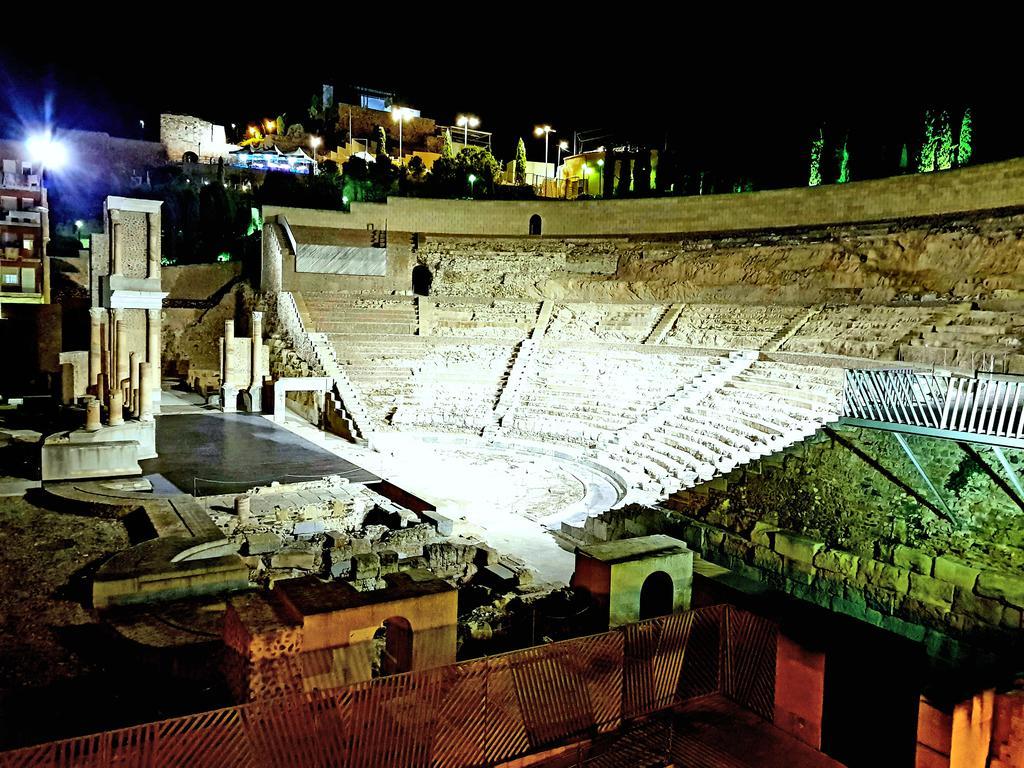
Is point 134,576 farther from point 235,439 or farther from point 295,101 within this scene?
point 295,101

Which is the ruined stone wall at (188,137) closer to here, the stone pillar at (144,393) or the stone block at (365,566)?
the stone pillar at (144,393)

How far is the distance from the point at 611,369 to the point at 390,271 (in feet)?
36.1

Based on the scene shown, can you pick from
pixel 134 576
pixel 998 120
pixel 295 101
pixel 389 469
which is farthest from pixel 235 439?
pixel 295 101

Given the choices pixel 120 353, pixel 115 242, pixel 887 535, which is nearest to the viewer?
pixel 887 535

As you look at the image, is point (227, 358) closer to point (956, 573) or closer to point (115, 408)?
point (115, 408)

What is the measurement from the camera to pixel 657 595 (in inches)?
246

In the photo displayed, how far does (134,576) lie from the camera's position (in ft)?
21.2

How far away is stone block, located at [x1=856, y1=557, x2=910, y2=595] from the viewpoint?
9328mm

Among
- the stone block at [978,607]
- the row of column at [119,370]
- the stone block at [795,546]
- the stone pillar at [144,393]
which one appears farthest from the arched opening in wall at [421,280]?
the stone block at [978,607]

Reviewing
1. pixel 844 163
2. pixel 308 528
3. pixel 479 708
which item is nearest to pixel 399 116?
pixel 844 163

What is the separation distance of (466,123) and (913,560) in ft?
154

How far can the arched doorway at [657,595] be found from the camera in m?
6.08

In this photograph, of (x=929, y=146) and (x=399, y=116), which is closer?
(x=929, y=146)

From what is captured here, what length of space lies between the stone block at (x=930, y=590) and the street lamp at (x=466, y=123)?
4572 centimetres
